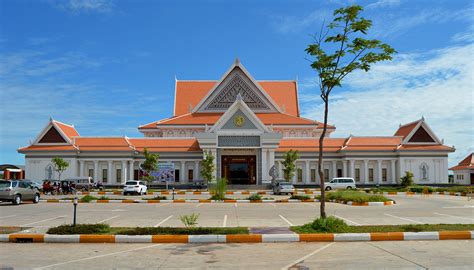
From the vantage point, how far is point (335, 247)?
1063cm

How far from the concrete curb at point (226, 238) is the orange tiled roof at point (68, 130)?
142 feet

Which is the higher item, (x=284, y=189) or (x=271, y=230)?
(x=271, y=230)

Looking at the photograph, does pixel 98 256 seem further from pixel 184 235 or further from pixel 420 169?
pixel 420 169

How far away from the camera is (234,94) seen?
5919 cm

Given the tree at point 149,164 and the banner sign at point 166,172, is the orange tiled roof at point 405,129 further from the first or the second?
the tree at point 149,164

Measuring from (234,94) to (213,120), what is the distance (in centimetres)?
581

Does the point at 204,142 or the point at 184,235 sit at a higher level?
A: the point at 204,142

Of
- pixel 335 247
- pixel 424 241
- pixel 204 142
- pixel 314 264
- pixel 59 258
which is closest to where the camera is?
pixel 314 264

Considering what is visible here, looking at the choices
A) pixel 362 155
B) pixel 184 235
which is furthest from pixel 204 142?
pixel 184 235

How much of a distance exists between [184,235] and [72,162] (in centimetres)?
4280

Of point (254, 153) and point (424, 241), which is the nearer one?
point (424, 241)

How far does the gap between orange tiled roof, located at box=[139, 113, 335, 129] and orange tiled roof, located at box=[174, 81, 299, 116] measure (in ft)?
16.7

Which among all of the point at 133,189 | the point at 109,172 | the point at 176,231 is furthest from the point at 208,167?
the point at 176,231

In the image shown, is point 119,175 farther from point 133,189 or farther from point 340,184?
point 340,184
